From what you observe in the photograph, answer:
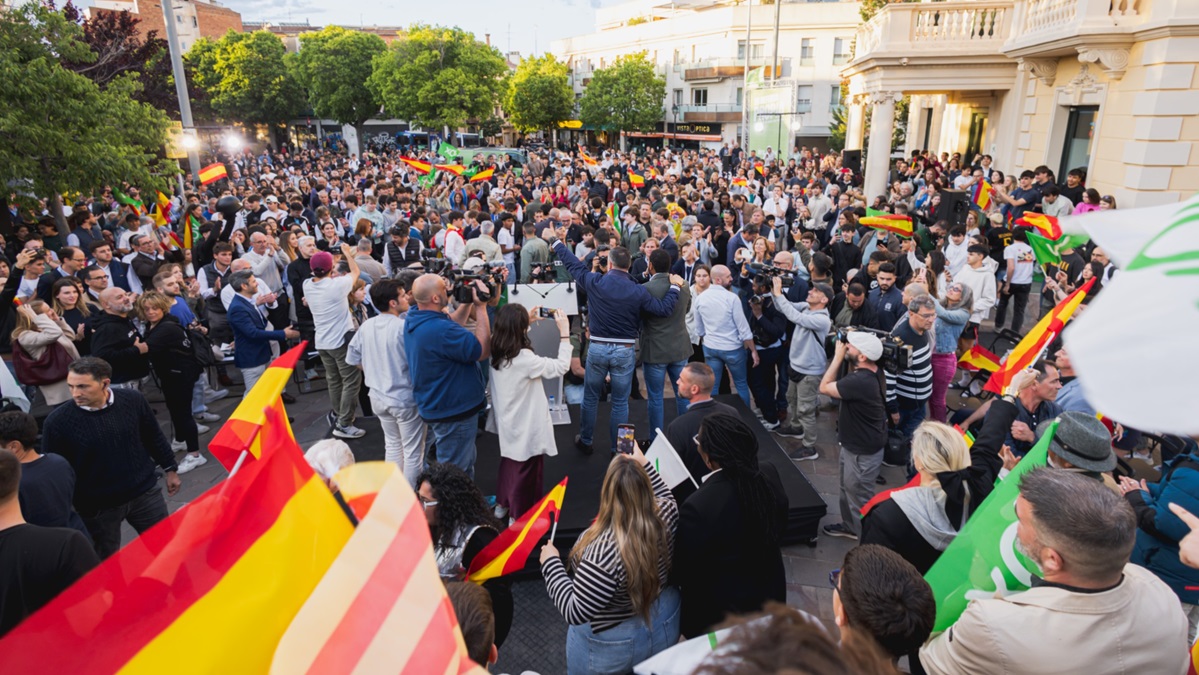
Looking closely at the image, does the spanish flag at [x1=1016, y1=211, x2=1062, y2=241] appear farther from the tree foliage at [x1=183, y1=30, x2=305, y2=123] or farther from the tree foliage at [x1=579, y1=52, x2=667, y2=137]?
the tree foliage at [x1=183, y1=30, x2=305, y2=123]

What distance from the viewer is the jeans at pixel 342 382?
647 centimetres

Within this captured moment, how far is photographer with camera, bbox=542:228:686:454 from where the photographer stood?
18.7 feet

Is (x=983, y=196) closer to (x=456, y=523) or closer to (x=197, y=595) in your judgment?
(x=456, y=523)

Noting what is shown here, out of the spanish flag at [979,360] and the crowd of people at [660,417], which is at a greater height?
the crowd of people at [660,417]

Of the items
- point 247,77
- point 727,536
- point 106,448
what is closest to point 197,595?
point 727,536

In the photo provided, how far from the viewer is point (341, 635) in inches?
53.4

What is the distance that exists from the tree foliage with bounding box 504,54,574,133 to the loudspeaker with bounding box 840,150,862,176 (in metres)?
37.3

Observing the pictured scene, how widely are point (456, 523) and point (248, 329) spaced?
166 inches

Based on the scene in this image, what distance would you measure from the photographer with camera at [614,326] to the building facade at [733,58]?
37.9 m

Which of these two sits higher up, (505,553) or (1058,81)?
(1058,81)

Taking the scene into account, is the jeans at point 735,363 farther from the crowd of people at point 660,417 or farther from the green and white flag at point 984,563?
the green and white flag at point 984,563

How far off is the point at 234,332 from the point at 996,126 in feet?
57.2

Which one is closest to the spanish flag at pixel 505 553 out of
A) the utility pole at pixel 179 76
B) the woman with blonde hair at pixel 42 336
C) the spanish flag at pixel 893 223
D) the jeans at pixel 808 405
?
the jeans at pixel 808 405

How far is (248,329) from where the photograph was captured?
6328mm
